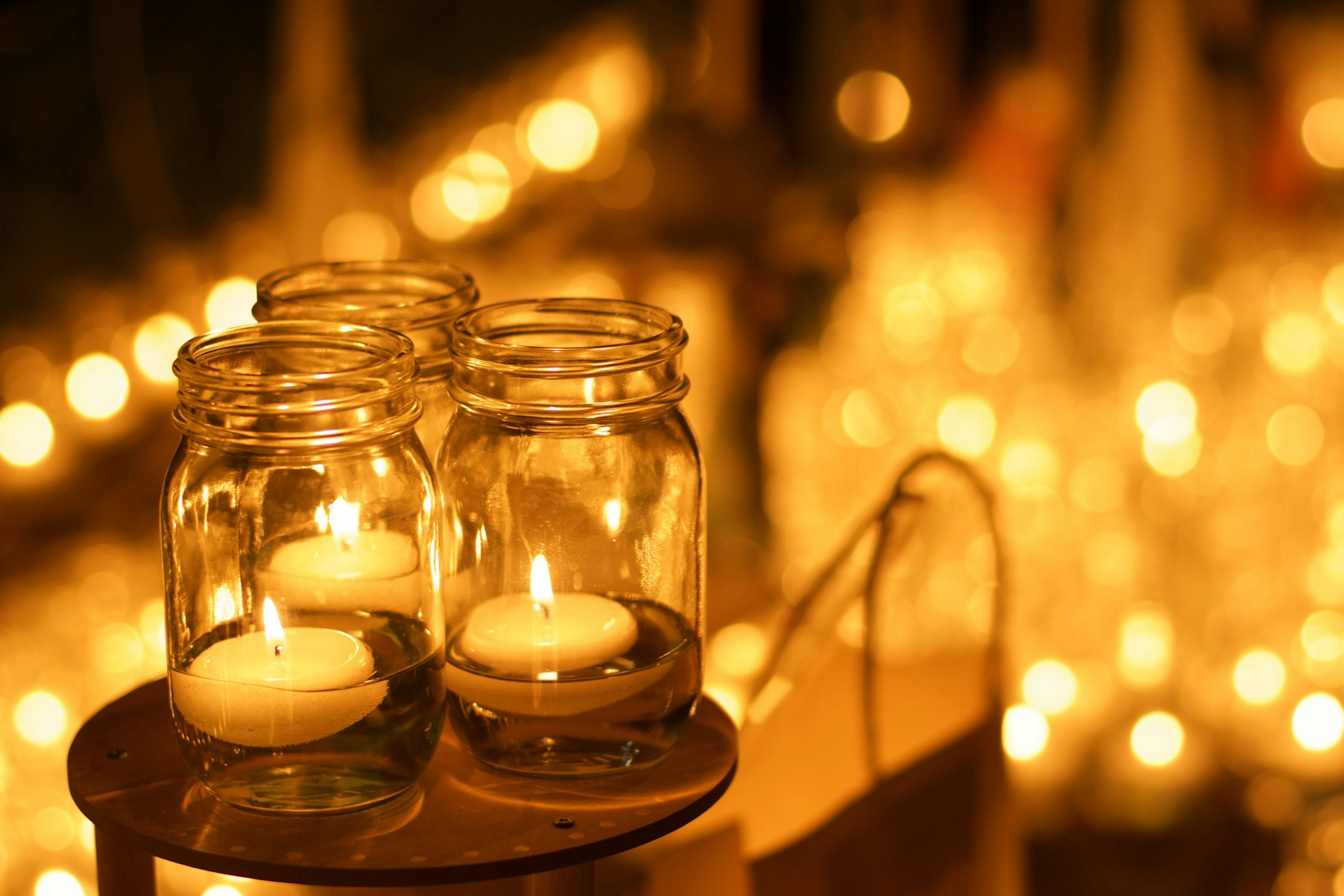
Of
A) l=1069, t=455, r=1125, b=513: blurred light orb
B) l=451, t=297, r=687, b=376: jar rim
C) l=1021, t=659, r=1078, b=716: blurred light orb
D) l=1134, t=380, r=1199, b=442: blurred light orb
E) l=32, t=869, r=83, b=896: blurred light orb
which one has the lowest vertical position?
l=32, t=869, r=83, b=896: blurred light orb

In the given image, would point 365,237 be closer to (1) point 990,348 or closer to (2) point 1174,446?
(1) point 990,348

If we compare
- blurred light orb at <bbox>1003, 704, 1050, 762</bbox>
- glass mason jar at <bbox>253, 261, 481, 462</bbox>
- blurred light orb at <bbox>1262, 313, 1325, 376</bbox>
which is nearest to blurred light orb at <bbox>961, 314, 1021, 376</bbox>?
blurred light orb at <bbox>1262, 313, 1325, 376</bbox>

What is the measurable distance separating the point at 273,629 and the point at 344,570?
4cm

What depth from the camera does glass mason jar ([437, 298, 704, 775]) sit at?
1.63ft

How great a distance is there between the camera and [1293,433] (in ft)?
5.44

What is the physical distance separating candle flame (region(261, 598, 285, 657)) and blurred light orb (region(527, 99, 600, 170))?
1880mm

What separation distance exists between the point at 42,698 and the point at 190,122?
51.2 inches

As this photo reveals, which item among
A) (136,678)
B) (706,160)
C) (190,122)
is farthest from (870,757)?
(190,122)

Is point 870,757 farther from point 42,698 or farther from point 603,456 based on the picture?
point 42,698

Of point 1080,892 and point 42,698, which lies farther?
point 1080,892

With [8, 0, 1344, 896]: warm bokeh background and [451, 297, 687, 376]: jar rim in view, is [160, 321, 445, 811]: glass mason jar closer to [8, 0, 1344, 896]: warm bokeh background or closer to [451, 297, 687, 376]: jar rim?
[451, 297, 687, 376]: jar rim

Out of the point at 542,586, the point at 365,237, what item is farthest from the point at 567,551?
the point at 365,237

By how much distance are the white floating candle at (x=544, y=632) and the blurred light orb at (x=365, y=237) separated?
4.99ft

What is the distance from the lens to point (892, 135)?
7.14 ft
